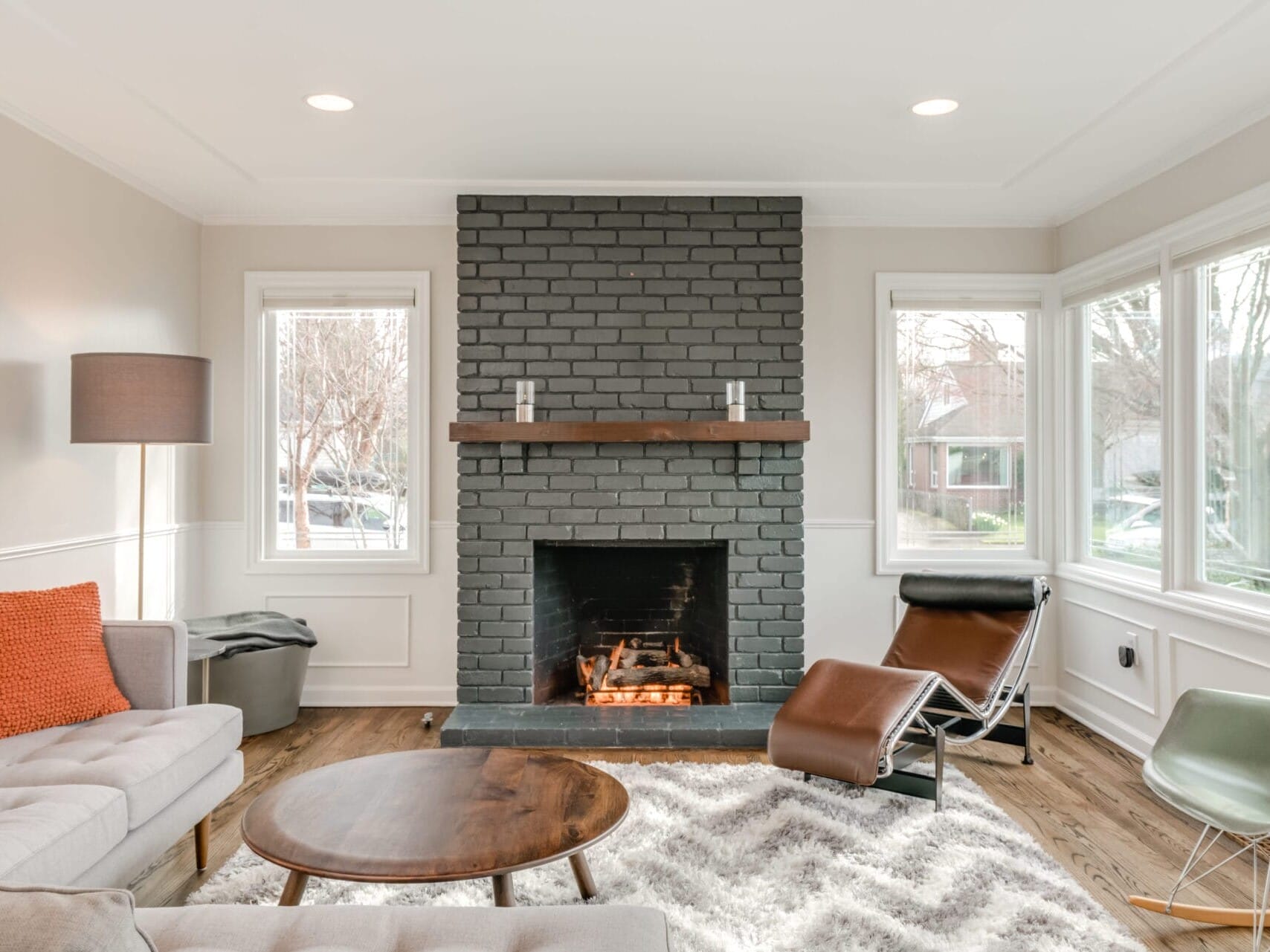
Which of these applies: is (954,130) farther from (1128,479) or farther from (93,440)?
(93,440)

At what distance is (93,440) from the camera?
123 inches

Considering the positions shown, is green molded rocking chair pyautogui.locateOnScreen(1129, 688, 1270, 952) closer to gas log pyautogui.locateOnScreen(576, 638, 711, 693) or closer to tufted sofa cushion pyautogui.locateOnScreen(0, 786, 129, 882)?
gas log pyautogui.locateOnScreen(576, 638, 711, 693)

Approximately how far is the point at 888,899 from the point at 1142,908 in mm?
683

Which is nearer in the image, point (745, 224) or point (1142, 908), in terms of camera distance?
point (1142, 908)

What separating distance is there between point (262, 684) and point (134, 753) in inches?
67.3

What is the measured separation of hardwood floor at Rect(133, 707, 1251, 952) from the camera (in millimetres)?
2428

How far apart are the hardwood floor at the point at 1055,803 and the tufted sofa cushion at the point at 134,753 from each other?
0.38 meters

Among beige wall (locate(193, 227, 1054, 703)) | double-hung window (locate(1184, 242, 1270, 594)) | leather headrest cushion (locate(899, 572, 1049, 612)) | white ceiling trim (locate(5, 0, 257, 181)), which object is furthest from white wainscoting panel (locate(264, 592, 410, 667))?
double-hung window (locate(1184, 242, 1270, 594))

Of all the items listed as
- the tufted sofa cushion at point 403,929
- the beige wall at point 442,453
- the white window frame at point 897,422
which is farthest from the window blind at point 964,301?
the tufted sofa cushion at point 403,929

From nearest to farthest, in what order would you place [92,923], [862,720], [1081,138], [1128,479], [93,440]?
[92,923]
[862,720]
[93,440]
[1081,138]
[1128,479]

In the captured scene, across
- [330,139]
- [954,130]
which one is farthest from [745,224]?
[330,139]

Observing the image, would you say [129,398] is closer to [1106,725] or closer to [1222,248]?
[1222,248]

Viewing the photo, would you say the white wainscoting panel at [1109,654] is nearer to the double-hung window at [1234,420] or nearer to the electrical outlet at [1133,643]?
the electrical outlet at [1133,643]

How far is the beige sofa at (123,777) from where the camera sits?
5.99ft
